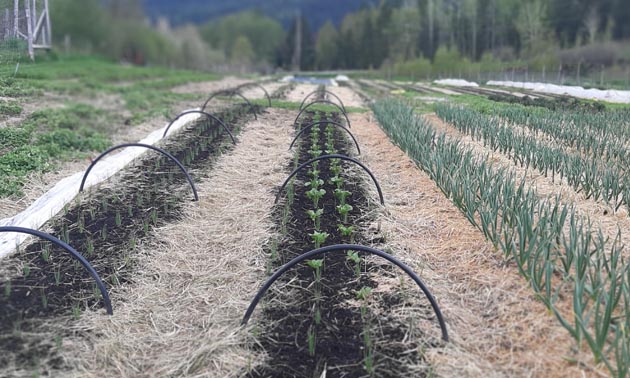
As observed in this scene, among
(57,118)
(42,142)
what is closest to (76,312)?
(42,142)

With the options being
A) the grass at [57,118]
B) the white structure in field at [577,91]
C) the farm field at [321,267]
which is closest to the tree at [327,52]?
the grass at [57,118]

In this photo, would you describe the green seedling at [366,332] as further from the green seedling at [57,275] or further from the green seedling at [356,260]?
the green seedling at [57,275]

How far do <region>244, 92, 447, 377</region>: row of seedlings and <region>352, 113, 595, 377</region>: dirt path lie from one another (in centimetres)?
14

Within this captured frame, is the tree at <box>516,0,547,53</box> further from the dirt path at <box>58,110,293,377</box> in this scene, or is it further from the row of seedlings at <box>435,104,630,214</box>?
the dirt path at <box>58,110,293,377</box>

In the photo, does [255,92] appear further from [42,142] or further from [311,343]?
[311,343]

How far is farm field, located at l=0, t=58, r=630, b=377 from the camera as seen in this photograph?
2346 mm

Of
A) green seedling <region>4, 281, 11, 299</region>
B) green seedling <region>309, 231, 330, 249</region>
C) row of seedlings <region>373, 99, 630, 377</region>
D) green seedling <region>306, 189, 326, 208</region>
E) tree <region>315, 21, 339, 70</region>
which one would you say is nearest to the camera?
row of seedlings <region>373, 99, 630, 377</region>

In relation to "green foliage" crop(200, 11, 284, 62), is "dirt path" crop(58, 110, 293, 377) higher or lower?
lower

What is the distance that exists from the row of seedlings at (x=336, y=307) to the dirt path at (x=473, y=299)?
141 millimetres

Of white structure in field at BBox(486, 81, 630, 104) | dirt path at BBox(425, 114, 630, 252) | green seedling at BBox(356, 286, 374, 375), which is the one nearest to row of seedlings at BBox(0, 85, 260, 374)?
green seedling at BBox(356, 286, 374, 375)

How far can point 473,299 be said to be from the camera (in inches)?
111

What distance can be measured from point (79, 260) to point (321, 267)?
1.41 m

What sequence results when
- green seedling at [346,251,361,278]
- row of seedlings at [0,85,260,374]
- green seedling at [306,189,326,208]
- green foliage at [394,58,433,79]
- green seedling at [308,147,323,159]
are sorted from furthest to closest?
green foliage at [394,58,433,79] < green seedling at [308,147,323,159] < green seedling at [306,189,326,208] < green seedling at [346,251,361,278] < row of seedlings at [0,85,260,374]

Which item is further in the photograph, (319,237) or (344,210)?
(344,210)
